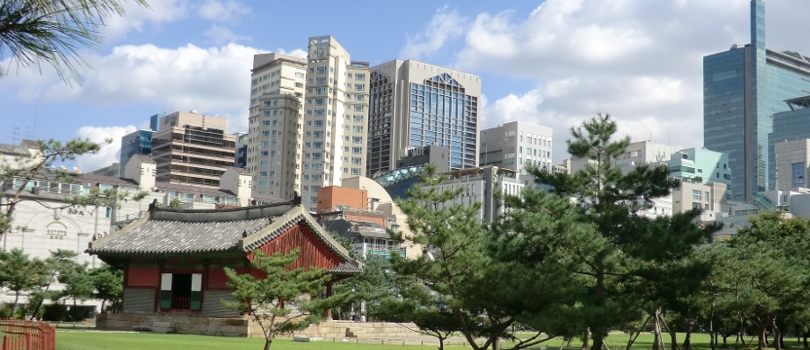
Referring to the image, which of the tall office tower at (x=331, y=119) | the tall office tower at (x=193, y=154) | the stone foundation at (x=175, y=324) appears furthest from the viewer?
the tall office tower at (x=331, y=119)

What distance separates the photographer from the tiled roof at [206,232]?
41125 millimetres

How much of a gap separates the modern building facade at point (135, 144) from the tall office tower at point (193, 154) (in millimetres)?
19111

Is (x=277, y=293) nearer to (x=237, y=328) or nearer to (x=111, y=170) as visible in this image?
(x=237, y=328)

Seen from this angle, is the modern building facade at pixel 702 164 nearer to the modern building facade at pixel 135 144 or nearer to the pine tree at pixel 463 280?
the modern building facade at pixel 135 144

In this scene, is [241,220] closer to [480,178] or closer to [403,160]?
[480,178]

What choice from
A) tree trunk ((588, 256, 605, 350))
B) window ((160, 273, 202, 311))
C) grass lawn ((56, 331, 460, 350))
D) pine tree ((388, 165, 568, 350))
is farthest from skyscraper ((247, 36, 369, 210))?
pine tree ((388, 165, 568, 350))

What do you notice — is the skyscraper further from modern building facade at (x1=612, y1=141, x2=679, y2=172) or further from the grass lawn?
the grass lawn

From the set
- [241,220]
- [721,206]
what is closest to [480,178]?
[721,206]

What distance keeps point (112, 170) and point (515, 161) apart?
8648cm

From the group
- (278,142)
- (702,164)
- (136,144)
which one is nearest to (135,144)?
(136,144)

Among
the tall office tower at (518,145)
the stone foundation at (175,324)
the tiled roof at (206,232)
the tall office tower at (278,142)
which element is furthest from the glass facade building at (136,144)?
the stone foundation at (175,324)

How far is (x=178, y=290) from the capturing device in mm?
43531

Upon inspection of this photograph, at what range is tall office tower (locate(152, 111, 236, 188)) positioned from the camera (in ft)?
510

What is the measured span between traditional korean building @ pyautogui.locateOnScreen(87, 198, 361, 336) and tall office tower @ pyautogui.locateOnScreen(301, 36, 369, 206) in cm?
11280
